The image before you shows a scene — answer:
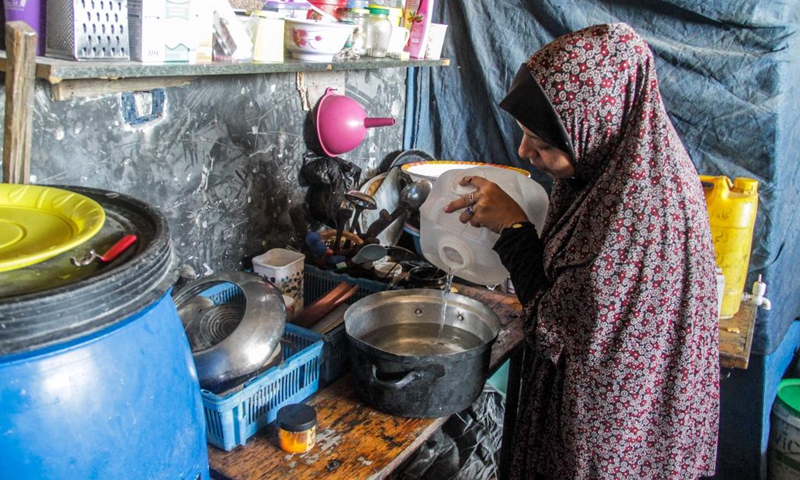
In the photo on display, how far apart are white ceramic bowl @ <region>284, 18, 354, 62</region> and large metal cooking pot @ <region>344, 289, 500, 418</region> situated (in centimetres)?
68

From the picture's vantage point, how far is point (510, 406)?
74.5 inches

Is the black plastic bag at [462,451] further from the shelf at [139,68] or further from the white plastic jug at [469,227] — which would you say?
the shelf at [139,68]

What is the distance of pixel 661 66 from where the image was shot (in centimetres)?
231

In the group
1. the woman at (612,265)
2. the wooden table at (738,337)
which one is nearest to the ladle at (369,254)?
the woman at (612,265)

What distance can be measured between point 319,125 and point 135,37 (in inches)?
34.2

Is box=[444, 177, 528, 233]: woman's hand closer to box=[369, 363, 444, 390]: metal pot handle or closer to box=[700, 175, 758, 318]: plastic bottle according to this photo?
box=[369, 363, 444, 390]: metal pot handle

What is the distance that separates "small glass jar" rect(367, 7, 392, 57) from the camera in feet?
6.87

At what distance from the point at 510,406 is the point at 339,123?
1041mm

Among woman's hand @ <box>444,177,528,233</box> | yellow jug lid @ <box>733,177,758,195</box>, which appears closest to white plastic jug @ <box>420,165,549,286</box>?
woman's hand @ <box>444,177,528,233</box>

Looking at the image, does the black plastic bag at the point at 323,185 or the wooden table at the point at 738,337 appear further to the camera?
the black plastic bag at the point at 323,185

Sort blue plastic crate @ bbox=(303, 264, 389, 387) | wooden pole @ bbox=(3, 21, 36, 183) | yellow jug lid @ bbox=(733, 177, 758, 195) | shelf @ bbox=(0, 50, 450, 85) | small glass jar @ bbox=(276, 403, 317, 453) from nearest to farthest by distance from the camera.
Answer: wooden pole @ bbox=(3, 21, 36, 183)
shelf @ bbox=(0, 50, 450, 85)
small glass jar @ bbox=(276, 403, 317, 453)
blue plastic crate @ bbox=(303, 264, 389, 387)
yellow jug lid @ bbox=(733, 177, 758, 195)

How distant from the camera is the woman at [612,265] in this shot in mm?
1226

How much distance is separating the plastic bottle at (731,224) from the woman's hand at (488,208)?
963 mm

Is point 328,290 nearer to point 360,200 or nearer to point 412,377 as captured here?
point 360,200
